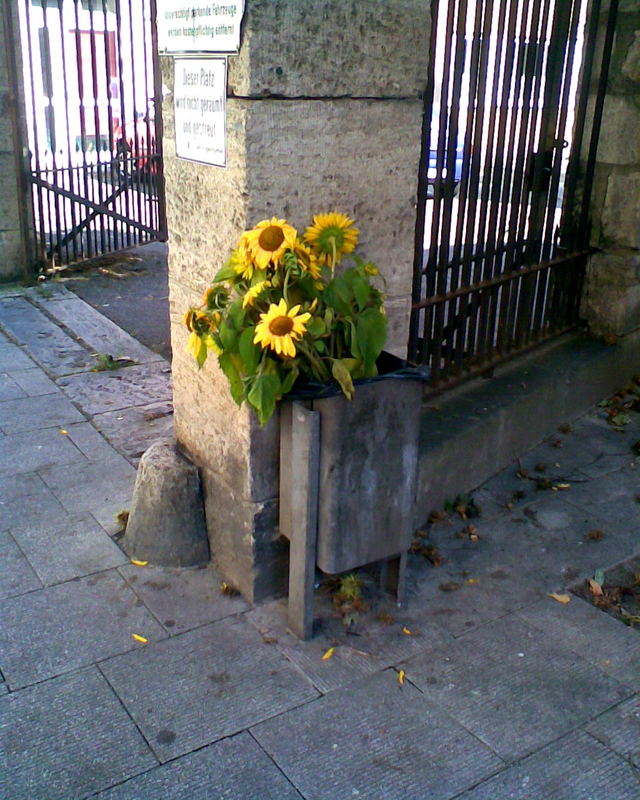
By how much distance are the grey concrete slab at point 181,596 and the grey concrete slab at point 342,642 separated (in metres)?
0.15

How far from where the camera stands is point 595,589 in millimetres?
3834

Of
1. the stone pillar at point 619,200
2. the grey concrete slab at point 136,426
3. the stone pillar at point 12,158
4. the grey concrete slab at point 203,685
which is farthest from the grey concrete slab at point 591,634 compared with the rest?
the stone pillar at point 12,158

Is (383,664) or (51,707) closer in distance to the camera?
(51,707)

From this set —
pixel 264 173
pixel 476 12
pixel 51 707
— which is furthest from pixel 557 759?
pixel 476 12

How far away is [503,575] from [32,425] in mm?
3039

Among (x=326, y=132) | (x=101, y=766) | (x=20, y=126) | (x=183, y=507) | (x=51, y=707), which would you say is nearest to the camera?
(x=101, y=766)

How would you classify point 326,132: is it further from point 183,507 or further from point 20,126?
point 20,126

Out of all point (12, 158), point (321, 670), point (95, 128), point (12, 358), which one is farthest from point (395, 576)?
point (95, 128)

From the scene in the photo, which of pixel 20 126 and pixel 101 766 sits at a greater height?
pixel 20 126

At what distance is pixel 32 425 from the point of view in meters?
5.32

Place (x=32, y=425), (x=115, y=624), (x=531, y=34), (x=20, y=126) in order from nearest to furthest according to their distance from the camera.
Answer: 1. (x=115, y=624)
2. (x=531, y=34)
3. (x=32, y=425)
4. (x=20, y=126)

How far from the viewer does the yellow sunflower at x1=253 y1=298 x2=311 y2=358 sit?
2.86 m

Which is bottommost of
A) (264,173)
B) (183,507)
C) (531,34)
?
(183,507)

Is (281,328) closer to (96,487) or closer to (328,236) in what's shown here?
(328,236)
